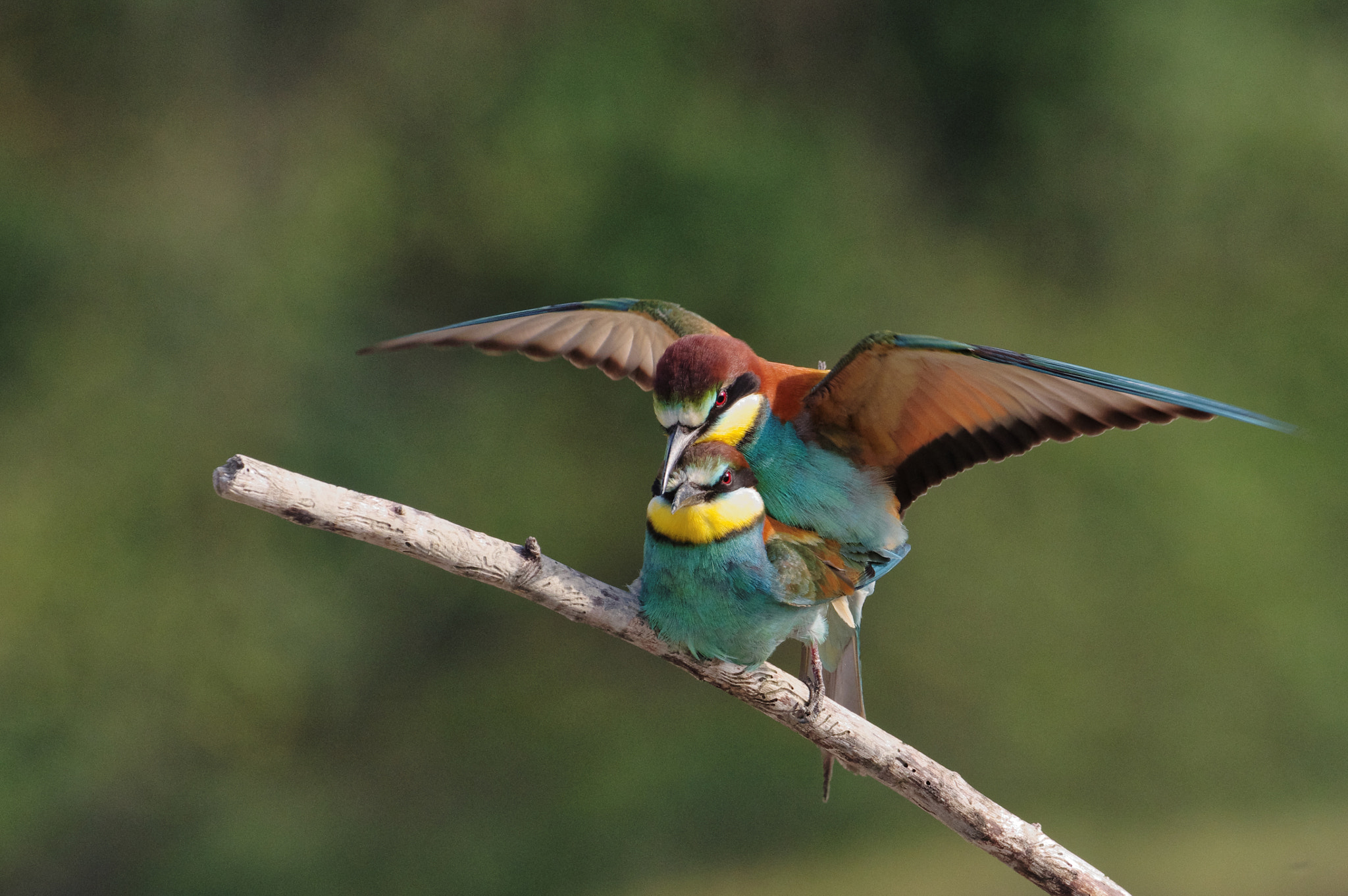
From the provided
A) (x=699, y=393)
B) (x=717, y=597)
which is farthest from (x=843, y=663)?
(x=699, y=393)

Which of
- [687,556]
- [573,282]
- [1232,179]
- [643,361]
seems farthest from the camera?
[1232,179]

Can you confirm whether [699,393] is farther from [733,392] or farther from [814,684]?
[814,684]

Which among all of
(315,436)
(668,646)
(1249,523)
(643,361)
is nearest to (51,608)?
(315,436)

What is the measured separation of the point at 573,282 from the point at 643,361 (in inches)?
46.3

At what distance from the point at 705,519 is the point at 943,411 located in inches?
8.5

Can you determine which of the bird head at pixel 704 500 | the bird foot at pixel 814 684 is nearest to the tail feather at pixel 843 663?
the bird foot at pixel 814 684

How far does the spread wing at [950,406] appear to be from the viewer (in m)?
0.91

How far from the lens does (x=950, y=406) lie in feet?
3.27

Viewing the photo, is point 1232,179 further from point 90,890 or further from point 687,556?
point 90,890

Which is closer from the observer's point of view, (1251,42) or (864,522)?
(864,522)

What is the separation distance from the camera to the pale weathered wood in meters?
0.89

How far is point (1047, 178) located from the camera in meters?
2.60

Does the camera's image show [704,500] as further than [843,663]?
No

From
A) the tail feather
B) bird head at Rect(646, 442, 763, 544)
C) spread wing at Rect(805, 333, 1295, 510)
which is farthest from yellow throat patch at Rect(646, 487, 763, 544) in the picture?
the tail feather
